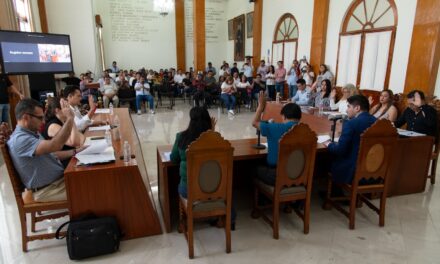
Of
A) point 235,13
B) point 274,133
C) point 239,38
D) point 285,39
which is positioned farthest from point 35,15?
point 274,133

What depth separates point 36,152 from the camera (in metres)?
1.98

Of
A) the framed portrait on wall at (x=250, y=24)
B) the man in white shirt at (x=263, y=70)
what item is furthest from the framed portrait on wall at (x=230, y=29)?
the man in white shirt at (x=263, y=70)

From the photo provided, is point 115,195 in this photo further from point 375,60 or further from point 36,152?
point 375,60

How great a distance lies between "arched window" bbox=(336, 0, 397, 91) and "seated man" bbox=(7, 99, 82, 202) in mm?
6162

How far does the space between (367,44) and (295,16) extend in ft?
8.97

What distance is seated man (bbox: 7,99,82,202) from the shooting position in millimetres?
1985

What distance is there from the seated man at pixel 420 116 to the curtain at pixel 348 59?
11.3ft

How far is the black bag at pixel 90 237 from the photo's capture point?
202cm

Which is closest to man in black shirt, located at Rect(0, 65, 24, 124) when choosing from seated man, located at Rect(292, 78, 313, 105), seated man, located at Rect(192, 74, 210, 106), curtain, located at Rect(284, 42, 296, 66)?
seated man, located at Rect(192, 74, 210, 106)

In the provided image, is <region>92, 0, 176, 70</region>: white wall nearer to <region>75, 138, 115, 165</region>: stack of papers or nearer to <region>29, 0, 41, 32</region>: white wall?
<region>29, 0, 41, 32</region>: white wall

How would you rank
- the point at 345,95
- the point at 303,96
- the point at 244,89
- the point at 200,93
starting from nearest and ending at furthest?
1. the point at 345,95
2. the point at 303,96
3. the point at 244,89
4. the point at 200,93

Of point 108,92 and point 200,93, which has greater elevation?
point 108,92

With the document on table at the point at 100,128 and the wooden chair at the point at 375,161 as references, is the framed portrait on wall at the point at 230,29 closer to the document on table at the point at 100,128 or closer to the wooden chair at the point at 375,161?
the document on table at the point at 100,128

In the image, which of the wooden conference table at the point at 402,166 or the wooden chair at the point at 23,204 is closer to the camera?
the wooden chair at the point at 23,204
